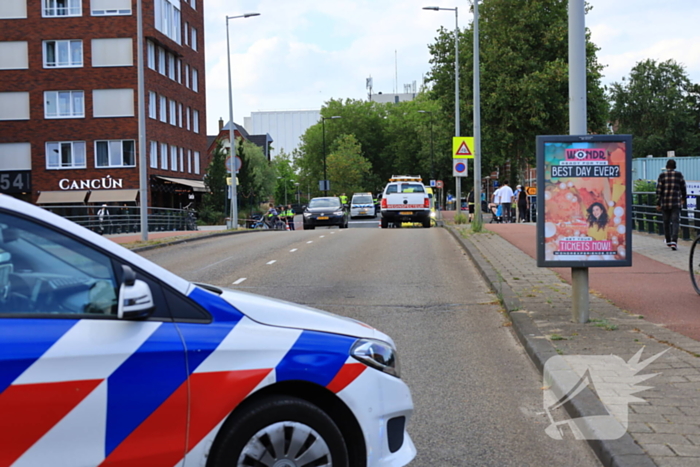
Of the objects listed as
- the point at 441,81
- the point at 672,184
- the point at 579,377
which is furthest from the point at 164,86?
the point at 579,377

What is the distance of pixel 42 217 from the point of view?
10.5 ft

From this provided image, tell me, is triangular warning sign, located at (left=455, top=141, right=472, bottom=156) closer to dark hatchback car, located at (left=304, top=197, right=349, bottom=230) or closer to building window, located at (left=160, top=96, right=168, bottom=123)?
dark hatchback car, located at (left=304, top=197, right=349, bottom=230)

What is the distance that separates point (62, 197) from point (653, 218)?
37003 millimetres

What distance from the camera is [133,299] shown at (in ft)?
10.2

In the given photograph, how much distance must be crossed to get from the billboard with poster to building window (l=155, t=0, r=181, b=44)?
47.0 meters

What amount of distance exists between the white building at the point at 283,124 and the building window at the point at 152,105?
9514 centimetres

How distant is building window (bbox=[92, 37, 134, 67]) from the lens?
160 ft

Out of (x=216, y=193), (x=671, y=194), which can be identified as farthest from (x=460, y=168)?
(x=216, y=193)

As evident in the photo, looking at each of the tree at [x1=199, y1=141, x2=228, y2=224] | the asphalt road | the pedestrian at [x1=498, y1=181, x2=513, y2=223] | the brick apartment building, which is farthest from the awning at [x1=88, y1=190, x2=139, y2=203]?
the asphalt road

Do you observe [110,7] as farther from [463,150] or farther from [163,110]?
[463,150]

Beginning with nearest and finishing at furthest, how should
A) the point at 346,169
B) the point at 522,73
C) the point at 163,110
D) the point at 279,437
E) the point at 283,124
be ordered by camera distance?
the point at 279,437, the point at 522,73, the point at 163,110, the point at 346,169, the point at 283,124

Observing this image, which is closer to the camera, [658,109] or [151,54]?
[151,54]

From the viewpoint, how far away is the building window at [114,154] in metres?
49.0

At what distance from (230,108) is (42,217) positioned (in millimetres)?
33047
